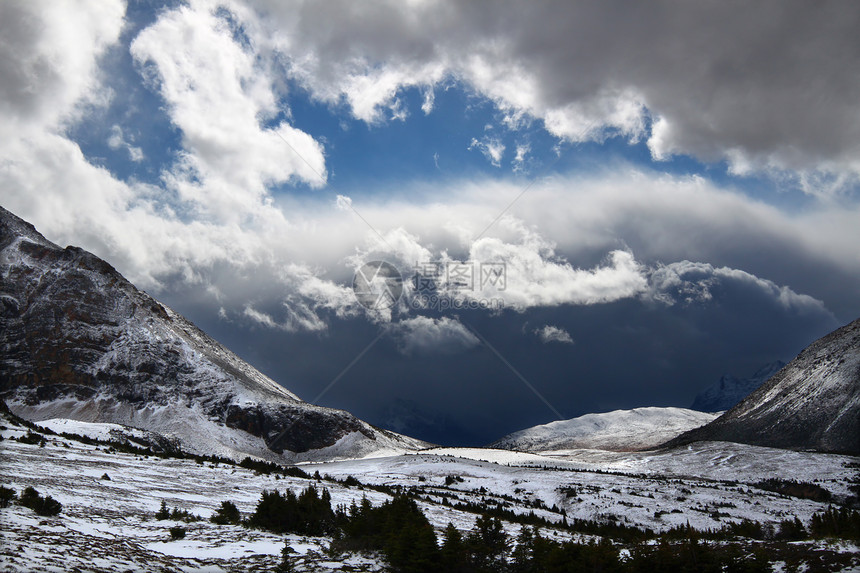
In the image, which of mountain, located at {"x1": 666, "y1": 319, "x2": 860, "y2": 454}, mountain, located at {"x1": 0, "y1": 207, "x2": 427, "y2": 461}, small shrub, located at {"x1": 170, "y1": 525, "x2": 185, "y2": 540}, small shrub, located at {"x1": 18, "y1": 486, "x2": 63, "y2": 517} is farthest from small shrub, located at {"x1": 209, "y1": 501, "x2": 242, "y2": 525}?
mountain, located at {"x1": 666, "y1": 319, "x2": 860, "y2": 454}

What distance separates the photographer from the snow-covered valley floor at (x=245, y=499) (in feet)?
60.2

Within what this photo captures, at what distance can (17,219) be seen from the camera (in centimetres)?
15525

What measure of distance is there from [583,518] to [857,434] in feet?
269

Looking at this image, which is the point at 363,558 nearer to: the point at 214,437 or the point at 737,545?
the point at 737,545

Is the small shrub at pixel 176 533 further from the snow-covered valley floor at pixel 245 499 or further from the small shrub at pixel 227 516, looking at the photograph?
the small shrub at pixel 227 516

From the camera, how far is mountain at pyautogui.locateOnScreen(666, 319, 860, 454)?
102562 millimetres

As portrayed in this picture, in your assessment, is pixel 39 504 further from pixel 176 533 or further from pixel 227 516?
pixel 227 516

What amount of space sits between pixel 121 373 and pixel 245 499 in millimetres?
113379

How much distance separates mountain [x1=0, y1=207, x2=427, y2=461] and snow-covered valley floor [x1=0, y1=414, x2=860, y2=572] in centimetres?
5361

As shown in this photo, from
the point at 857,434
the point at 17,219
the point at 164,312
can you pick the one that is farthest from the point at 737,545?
the point at 17,219

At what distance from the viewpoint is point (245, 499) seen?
3141 cm

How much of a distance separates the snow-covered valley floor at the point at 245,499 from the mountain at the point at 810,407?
97.8ft

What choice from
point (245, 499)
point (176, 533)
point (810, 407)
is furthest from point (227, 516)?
point (810, 407)

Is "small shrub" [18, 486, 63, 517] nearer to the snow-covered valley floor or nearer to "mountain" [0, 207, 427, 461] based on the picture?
the snow-covered valley floor
